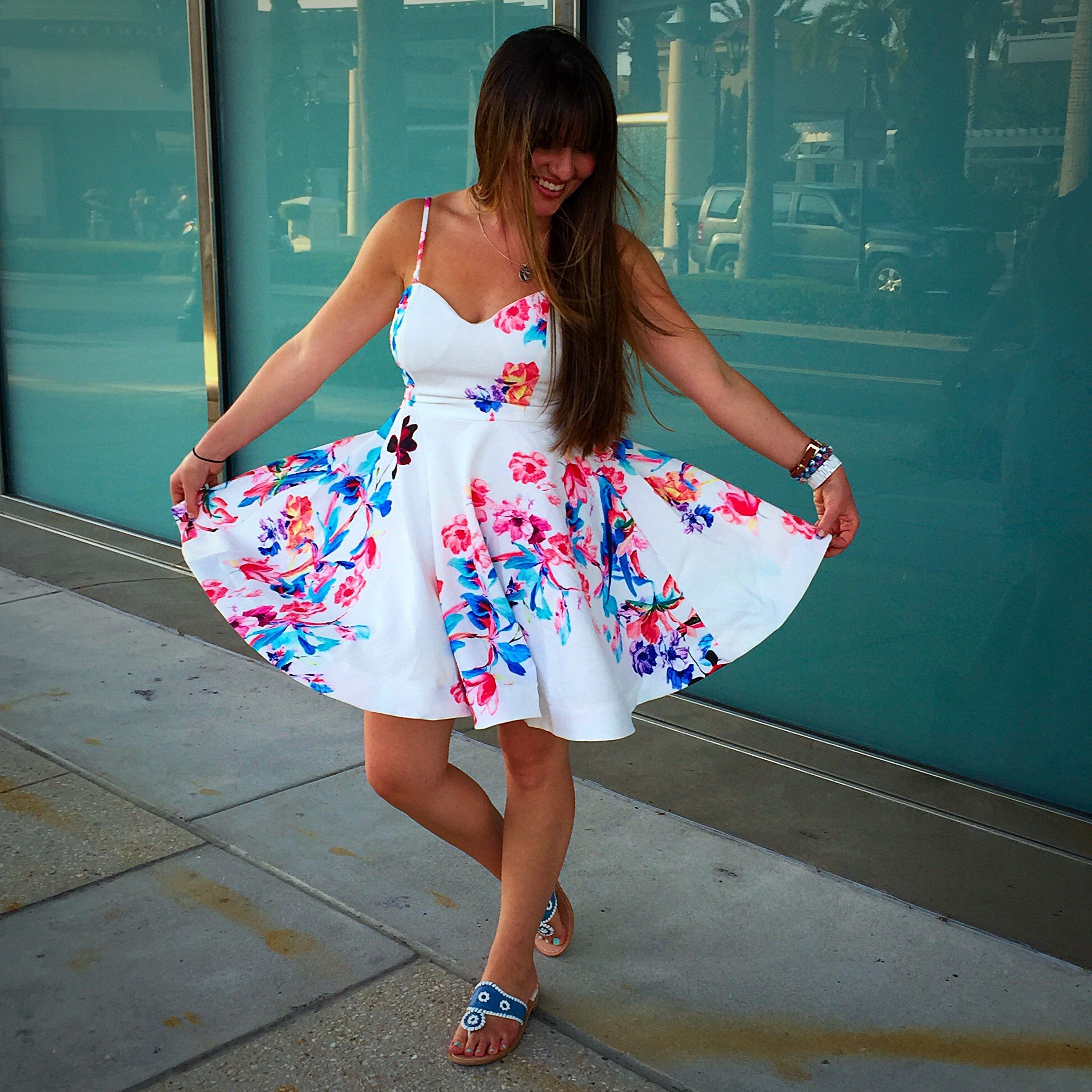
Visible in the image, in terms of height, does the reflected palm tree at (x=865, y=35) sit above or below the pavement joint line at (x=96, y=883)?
above

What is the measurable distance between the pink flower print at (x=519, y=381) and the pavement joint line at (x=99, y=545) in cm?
358

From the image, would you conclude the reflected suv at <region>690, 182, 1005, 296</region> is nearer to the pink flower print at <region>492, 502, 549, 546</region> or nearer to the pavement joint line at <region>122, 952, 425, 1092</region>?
the pink flower print at <region>492, 502, 549, 546</region>

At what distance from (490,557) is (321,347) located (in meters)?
0.58

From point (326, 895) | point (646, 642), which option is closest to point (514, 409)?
point (646, 642)

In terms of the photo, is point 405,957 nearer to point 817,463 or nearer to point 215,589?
point 215,589

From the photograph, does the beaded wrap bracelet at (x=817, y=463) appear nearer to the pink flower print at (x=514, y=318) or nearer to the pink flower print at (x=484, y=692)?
the pink flower print at (x=514, y=318)

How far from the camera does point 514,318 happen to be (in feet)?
7.90

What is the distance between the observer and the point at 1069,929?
2936mm

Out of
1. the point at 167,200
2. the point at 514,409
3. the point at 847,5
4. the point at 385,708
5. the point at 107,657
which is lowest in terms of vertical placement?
the point at 107,657

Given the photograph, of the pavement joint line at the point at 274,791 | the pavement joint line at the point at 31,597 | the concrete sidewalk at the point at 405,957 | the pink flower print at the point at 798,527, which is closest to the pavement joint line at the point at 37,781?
the concrete sidewalk at the point at 405,957

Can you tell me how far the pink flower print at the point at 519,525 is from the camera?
7.92 ft

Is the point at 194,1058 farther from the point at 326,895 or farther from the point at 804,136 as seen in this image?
the point at 804,136

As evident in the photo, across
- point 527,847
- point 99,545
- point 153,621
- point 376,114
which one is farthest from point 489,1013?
point 99,545

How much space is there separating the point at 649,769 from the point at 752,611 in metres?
1.34
